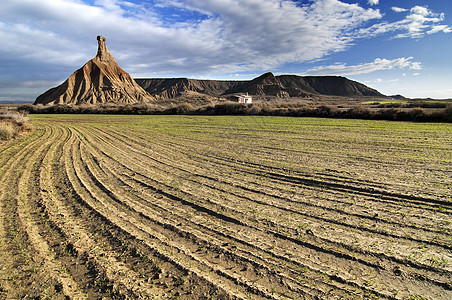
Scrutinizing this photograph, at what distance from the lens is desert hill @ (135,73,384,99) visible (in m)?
134

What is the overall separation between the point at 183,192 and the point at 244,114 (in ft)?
108

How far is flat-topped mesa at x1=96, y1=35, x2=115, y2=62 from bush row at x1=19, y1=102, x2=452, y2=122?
45437mm

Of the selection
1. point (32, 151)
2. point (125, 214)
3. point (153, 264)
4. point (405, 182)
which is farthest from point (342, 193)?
point (32, 151)

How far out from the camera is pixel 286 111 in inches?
1367

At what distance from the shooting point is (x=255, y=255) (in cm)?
408

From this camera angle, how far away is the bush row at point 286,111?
A: 25.2m

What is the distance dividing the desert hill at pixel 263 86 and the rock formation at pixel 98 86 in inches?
1619

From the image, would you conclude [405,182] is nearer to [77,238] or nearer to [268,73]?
[77,238]

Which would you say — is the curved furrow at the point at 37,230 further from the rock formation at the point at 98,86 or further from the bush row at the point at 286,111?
the rock formation at the point at 98,86

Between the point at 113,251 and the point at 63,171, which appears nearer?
the point at 113,251

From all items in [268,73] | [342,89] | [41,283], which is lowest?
[41,283]

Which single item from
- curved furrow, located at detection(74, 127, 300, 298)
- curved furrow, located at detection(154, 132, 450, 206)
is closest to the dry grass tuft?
curved furrow, located at detection(74, 127, 300, 298)

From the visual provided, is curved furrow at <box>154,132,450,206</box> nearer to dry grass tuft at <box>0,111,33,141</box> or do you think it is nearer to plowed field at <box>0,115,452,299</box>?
plowed field at <box>0,115,452,299</box>

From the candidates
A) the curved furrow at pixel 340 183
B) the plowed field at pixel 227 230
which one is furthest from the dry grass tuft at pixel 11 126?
the curved furrow at pixel 340 183
